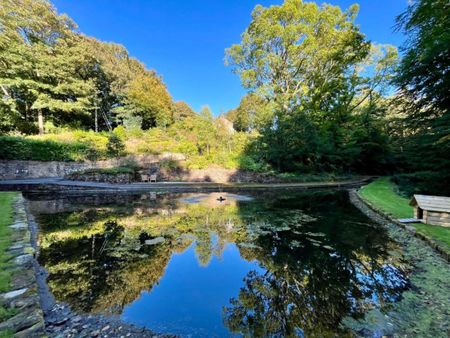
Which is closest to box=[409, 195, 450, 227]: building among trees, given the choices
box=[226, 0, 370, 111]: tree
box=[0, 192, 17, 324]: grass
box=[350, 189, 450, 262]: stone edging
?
box=[350, 189, 450, 262]: stone edging

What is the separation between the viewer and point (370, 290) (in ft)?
9.29

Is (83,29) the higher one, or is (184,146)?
(83,29)

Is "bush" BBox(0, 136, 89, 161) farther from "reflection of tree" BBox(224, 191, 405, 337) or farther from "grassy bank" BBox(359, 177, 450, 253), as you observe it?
"grassy bank" BBox(359, 177, 450, 253)

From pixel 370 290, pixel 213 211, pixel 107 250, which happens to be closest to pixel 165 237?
pixel 107 250

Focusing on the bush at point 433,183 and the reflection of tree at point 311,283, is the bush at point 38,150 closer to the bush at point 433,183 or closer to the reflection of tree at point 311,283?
the reflection of tree at point 311,283

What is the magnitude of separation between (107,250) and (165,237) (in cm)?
117

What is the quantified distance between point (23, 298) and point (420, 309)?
3.99 metres

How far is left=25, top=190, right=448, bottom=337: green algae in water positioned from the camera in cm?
234

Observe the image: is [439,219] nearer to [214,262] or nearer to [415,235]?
[415,235]

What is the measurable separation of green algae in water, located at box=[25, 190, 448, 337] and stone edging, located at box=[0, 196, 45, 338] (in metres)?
0.41

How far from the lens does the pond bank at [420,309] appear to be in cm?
206

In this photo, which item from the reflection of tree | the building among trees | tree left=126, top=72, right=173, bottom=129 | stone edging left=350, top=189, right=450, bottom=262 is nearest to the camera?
the reflection of tree

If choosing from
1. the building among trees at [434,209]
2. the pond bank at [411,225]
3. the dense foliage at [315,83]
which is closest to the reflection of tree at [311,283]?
the pond bank at [411,225]

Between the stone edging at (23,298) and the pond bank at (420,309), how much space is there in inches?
110
